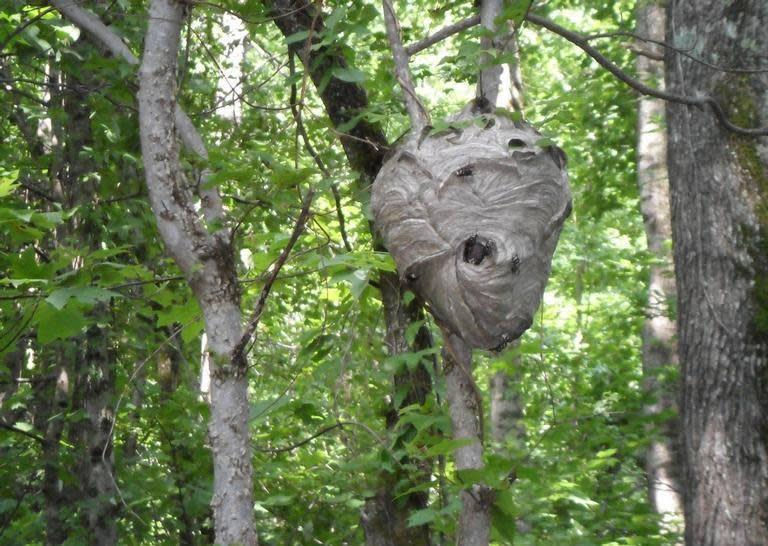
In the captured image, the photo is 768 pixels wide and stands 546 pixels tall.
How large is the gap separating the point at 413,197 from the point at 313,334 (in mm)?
1012

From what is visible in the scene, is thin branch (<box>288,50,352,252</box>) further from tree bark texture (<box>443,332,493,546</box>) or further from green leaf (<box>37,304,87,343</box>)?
green leaf (<box>37,304,87,343</box>)

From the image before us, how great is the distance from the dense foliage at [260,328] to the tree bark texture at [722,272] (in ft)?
2.10

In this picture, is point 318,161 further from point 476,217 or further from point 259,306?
point 259,306

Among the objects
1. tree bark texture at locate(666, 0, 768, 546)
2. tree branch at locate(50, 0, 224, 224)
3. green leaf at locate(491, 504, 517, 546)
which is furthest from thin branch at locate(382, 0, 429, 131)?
tree bark texture at locate(666, 0, 768, 546)

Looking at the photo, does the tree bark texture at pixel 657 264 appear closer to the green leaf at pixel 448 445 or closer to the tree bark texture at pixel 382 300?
the tree bark texture at pixel 382 300

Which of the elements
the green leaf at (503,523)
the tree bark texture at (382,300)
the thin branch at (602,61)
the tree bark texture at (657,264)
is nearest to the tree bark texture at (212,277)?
the green leaf at (503,523)

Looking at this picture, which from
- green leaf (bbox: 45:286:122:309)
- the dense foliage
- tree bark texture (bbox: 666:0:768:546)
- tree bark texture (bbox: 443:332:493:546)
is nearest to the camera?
green leaf (bbox: 45:286:122:309)

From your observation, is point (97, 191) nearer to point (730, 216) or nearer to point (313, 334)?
point (313, 334)

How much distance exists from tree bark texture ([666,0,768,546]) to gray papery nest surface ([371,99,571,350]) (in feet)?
6.78

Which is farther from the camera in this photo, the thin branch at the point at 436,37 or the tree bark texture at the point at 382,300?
the tree bark texture at the point at 382,300

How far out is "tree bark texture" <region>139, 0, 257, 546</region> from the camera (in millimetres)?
2584

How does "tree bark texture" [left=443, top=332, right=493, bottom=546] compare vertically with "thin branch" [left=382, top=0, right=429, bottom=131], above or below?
below

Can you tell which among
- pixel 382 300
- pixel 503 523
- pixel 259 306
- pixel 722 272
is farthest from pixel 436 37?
pixel 722 272

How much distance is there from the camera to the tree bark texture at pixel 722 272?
185 inches
